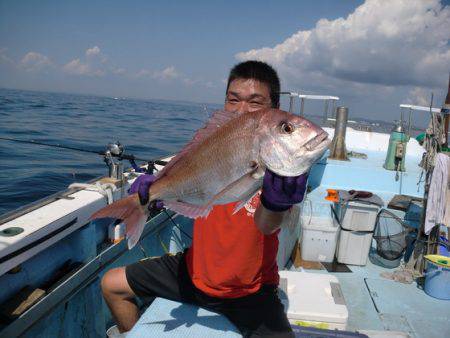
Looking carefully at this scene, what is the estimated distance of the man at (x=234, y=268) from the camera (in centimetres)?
225

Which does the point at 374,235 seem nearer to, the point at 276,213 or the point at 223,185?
the point at 276,213

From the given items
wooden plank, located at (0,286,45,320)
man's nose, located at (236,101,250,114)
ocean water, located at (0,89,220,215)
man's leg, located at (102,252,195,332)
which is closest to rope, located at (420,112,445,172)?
ocean water, located at (0,89,220,215)

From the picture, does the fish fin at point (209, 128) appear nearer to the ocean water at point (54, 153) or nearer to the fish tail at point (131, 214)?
the fish tail at point (131, 214)

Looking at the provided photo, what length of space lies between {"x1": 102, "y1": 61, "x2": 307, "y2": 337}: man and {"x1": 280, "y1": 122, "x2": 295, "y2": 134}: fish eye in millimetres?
619

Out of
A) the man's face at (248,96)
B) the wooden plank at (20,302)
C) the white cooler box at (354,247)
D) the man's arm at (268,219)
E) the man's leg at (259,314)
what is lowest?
the white cooler box at (354,247)

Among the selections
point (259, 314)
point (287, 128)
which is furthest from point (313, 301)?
point (287, 128)

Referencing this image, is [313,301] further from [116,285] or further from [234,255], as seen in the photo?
[116,285]

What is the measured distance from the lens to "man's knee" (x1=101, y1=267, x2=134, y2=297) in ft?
8.95

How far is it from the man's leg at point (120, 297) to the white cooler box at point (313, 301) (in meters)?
1.28

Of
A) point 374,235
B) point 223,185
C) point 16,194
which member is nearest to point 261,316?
point 223,185

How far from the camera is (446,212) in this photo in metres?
4.79

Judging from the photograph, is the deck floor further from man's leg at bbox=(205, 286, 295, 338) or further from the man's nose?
the man's nose

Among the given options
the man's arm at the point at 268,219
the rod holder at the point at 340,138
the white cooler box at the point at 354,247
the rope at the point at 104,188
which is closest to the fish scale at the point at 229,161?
the man's arm at the point at 268,219

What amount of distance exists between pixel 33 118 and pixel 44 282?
56.1 feet
